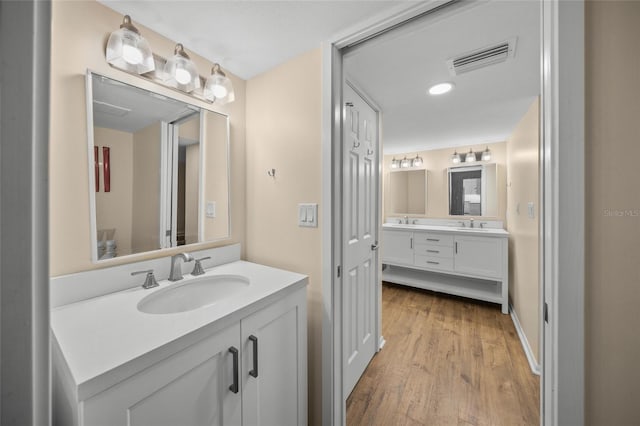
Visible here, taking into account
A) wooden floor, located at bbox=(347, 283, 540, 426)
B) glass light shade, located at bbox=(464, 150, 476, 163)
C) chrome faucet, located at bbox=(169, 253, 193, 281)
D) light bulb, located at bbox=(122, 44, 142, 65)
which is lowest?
wooden floor, located at bbox=(347, 283, 540, 426)

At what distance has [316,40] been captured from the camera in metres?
1.22

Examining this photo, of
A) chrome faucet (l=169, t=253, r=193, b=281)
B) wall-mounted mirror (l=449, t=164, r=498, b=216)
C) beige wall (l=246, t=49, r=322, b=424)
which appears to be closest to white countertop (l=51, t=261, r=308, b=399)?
chrome faucet (l=169, t=253, r=193, b=281)

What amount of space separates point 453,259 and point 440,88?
221cm

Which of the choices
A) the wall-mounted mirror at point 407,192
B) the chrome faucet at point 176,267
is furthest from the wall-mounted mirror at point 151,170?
the wall-mounted mirror at point 407,192

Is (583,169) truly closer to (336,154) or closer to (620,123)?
(620,123)

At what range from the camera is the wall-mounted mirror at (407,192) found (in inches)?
153

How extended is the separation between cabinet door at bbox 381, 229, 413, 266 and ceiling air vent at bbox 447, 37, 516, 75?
2.36 m

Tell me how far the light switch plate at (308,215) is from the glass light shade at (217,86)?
0.77m

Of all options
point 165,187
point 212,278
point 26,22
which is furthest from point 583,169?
point 165,187

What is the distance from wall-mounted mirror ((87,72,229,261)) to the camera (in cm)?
101

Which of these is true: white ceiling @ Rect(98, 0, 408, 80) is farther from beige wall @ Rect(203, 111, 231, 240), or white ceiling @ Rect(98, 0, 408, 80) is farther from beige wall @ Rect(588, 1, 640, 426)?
beige wall @ Rect(588, 1, 640, 426)

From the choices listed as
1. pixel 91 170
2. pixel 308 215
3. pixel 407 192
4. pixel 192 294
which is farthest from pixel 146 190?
pixel 407 192

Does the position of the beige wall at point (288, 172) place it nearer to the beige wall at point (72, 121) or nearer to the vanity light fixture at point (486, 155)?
the beige wall at point (72, 121)

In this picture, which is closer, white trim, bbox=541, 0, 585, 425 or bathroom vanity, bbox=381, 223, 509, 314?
white trim, bbox=541, 0, 585, 425
